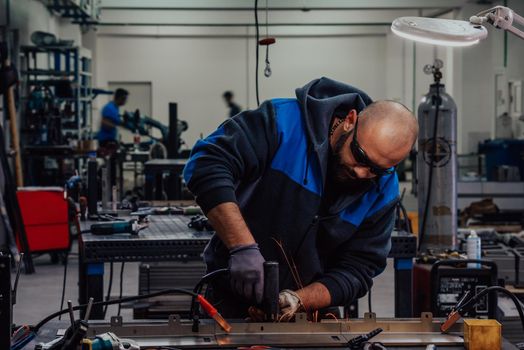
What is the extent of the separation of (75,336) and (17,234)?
15.5 ft

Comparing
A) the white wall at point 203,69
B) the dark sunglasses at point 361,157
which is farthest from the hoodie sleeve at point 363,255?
the white wall at point 203,69

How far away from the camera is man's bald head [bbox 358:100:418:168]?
1830mm

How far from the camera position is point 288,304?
6.25 feet

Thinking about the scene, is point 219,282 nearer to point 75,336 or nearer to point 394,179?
point 394,179

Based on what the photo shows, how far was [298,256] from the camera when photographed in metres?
2.10

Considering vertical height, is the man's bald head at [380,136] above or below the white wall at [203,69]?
below

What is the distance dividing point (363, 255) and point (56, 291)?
3.66 metres

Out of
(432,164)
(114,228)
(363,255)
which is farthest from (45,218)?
(363,255)

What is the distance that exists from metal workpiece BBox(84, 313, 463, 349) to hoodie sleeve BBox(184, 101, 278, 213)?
309mm

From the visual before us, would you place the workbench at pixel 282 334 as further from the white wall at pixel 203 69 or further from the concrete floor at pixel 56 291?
the white wall at pixel 203 69

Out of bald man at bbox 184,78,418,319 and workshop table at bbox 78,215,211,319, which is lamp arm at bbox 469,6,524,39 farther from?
workshop table at bbox 78,215,211,319

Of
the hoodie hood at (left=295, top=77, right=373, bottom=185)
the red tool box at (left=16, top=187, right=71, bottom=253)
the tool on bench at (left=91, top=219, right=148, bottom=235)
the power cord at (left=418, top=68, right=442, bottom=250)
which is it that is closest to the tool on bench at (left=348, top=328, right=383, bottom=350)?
the hoodie hood at (left=295, top=77, right=373, bottom=185)

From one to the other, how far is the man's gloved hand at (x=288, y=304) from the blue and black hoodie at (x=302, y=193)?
0.14 metres

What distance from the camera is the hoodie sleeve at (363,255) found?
2102 millimetres
